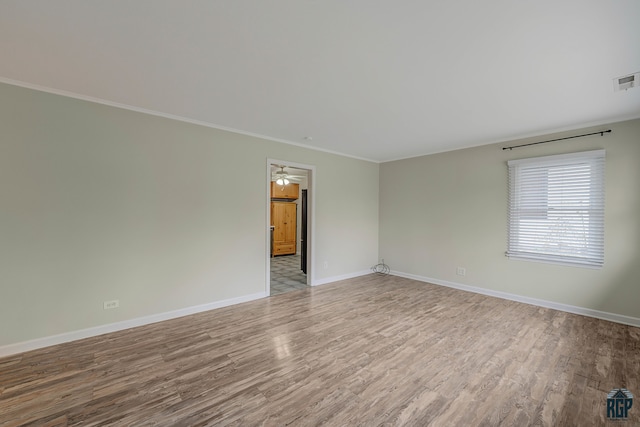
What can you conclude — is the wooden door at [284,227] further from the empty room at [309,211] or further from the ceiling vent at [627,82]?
the ceiling vent at [627,82]

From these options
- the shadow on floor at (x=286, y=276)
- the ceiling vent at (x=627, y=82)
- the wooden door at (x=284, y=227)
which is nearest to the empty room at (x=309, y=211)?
the ceiling vent at (x=627, y=82)

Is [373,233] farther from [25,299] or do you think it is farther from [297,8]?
[25,299]

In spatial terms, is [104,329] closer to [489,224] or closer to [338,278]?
[338,278]

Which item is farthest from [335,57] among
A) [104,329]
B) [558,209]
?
[558,209]

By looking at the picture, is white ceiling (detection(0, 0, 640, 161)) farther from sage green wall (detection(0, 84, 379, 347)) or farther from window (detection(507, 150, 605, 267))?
window (detection(507, 150, 605, 267))

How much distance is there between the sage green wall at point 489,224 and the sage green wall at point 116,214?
3129 mm

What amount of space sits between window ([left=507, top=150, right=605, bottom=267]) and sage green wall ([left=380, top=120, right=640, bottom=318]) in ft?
0.37

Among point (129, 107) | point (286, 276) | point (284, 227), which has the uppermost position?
point (129, 107)

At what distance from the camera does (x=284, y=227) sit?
29.2 ft


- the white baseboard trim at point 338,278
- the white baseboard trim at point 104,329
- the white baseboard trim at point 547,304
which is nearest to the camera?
the white baseboard trim at point 104,329

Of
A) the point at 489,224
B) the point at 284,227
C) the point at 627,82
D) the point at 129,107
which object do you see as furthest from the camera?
the point at 284,227

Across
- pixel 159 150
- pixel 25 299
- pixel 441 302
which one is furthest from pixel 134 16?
pixel 441 302

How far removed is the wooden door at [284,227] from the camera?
28.4 feet

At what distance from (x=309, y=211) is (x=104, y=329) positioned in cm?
342
